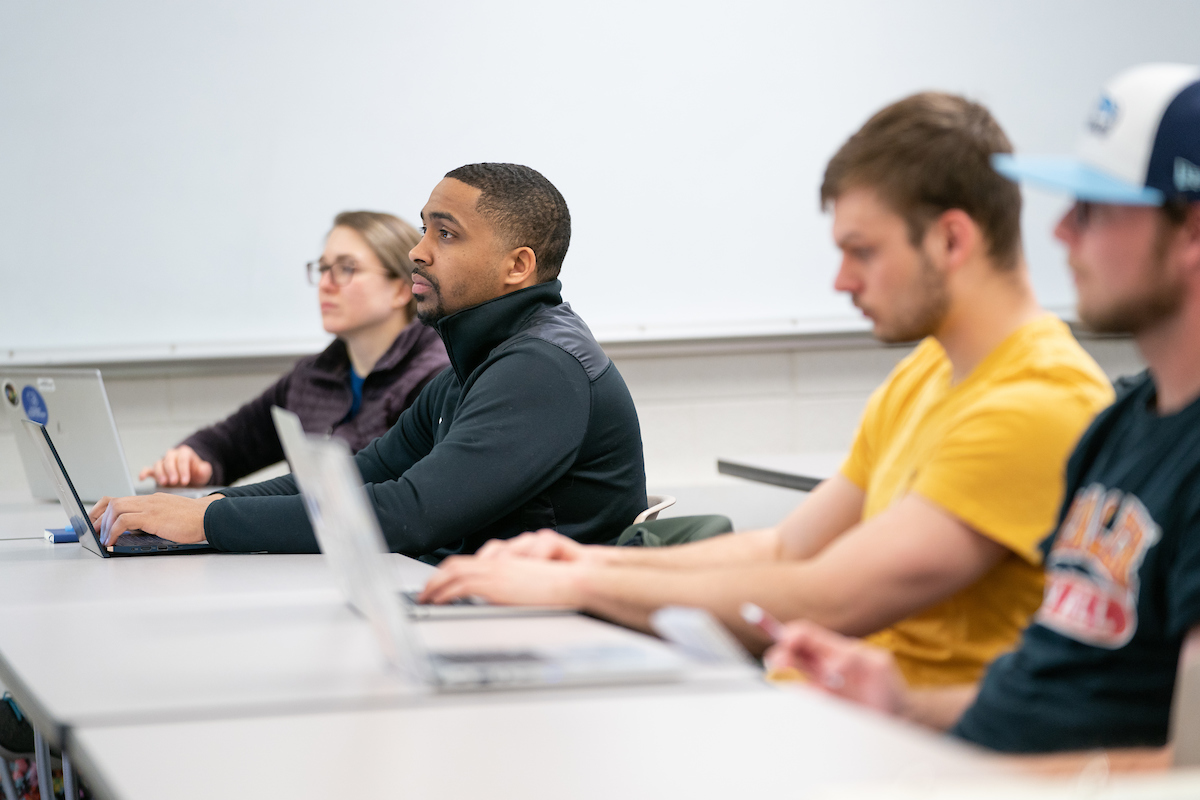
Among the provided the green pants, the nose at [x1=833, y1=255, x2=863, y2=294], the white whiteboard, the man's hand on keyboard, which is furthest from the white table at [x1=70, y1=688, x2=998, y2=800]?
the white whiteboard

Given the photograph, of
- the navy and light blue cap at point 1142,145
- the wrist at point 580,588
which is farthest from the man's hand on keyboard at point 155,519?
the navy and light blue cap at point 1142,145

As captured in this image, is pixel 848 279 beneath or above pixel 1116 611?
above

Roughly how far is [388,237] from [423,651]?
210 centimetres

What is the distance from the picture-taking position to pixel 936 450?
1.17 metres

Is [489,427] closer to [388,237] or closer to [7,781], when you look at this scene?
[7,781]

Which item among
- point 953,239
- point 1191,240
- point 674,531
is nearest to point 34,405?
point 674,531

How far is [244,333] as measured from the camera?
3504 mm

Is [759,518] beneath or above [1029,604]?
beneath

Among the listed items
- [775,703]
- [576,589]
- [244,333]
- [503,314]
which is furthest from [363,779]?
[244,333]

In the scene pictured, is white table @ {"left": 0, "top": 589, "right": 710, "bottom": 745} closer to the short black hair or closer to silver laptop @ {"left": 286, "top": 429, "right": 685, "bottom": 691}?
silver laptop @ {"left": 286, "top": 429, "right": 685, "bottom": 691}

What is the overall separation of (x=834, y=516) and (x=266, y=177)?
2480 millimetres


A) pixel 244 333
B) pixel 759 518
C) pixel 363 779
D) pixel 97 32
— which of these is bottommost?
pixel 759 518

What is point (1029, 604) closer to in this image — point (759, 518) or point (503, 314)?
point (503, 314)

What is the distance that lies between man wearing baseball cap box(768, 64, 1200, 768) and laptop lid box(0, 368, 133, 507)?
5.78ft
